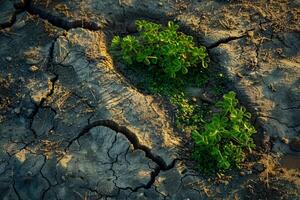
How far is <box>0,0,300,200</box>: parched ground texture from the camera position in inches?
166

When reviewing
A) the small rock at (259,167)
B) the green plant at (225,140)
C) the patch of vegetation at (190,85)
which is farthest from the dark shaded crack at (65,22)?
the small rock at (259,167)

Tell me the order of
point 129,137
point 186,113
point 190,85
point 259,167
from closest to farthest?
point 259,167 < point 129,137 < point 186,113 < point 190,85

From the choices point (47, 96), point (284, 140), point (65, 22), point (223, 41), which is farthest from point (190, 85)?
point (65, 22)

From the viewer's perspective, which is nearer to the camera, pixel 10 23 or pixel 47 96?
pixel 47 96

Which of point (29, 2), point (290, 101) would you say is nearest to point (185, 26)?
point (290, 101)

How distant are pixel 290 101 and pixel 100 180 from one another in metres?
2.08

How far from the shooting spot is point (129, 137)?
4461 mm

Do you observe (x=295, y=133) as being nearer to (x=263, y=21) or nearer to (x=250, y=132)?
(x=250, y=132)

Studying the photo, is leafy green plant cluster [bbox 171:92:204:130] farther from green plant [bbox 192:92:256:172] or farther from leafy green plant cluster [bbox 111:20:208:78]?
leafy green plant cluster [bbox 111:20:208:78]

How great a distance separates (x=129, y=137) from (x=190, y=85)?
3.04 ft

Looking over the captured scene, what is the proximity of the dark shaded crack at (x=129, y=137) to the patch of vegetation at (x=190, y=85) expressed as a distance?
0.31 m

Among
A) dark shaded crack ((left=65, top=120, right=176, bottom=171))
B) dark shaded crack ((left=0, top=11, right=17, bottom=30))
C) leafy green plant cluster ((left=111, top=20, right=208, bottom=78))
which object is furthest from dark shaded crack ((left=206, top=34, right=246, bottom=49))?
dark shaded crack ((left=0, top=11, right=17, bottom=30))

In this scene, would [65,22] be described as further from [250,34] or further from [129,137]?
[250,34]

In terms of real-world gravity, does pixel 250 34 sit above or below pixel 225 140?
above
